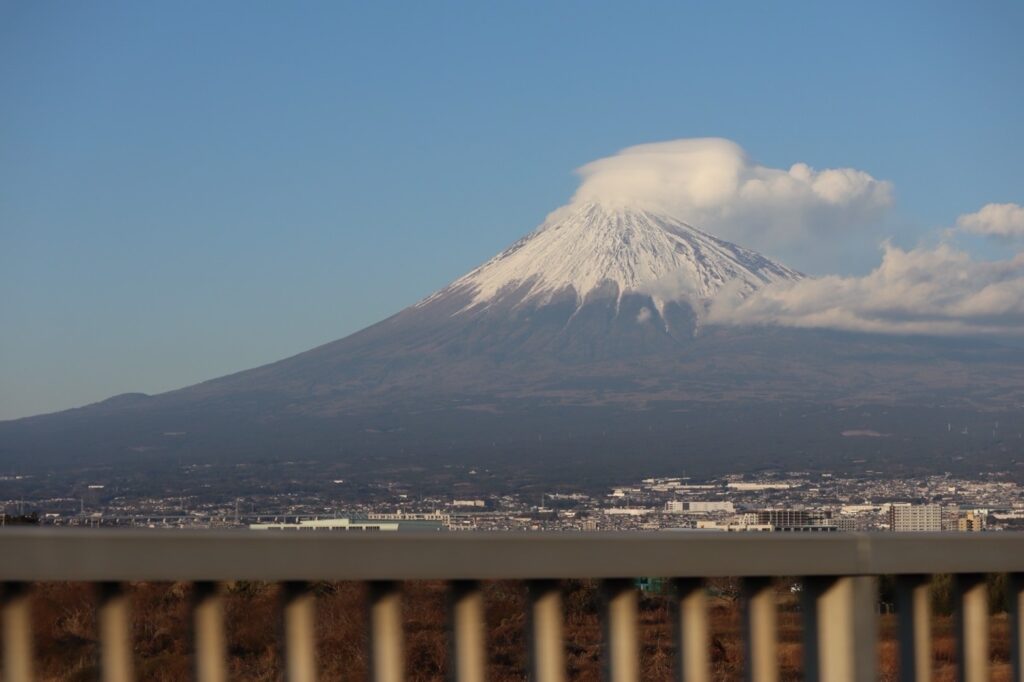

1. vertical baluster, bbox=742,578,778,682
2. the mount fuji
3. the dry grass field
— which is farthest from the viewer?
the mount fuji

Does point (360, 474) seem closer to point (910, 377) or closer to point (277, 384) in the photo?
point (277, 384)

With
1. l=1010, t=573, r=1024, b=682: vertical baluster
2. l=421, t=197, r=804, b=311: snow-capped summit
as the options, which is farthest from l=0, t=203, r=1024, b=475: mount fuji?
l=1010, t=573, r=1024, b=682: vertical baluster

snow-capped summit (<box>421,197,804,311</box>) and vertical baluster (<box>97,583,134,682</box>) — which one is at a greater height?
snow-capped summit (<box>421,197,804,311</box>)

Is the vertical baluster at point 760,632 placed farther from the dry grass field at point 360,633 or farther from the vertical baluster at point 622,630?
the vertical baluster at point 622,630

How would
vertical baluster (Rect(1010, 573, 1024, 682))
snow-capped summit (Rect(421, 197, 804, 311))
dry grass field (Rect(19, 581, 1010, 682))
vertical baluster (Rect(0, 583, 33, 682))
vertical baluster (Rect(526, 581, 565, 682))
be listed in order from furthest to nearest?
snow-capped summit (Rect(421, 197, 804, 311)) → vertical baluster (Rect(1010, 573, 1024, 682)) → vertical baluster (Rect(526, 581, 565, 682)) → dry grass field (Rect(19, 581, 1010, 682)) → vertical baluster (Rect(0, 583, 33, 682))

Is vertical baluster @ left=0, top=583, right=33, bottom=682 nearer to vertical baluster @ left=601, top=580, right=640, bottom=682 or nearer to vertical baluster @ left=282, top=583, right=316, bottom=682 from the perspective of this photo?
vertical baluster @ left=282, top=583, right=316, bottom=682

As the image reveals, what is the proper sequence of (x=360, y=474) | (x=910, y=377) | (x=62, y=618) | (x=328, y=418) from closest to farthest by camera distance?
(x=62, y=618), (x=360, y=474), (x=328, y=418), (x=910, y=377)

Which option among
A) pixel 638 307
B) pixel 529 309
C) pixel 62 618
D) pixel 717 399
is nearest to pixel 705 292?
pixel 638 307

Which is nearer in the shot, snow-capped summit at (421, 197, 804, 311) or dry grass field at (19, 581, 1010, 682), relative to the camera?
dry grass field at (19, 581, 1010, 682)
